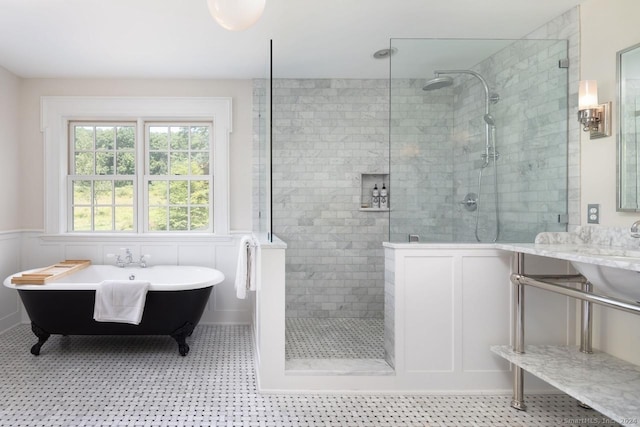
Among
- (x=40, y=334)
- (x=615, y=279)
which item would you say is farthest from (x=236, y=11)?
(x=40, y=334)

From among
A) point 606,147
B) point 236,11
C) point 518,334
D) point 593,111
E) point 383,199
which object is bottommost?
point 518,334

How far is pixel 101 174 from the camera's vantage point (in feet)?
14.6

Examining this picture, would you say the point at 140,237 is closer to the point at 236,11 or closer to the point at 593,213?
the point at 236,11

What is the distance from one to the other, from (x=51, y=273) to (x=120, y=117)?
1750 mm

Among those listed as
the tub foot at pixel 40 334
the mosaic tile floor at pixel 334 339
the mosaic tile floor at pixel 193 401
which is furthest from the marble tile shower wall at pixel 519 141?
the tub foot at pixel 40 334

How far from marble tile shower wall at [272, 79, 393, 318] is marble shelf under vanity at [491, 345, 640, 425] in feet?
6.38

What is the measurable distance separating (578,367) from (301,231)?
2.73 m

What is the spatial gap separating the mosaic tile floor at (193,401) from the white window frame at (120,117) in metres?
1.54

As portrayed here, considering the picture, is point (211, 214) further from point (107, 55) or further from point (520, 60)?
point (520, 60)

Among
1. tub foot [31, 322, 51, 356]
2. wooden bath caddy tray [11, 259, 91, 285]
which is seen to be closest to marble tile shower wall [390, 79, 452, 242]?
wooden bath caddy tray [11, 259, 91, 285]

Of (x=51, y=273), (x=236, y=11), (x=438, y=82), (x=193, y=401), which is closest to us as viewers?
(x=236, y=11)

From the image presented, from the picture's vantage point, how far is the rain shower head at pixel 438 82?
2.77 metres

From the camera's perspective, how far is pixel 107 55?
361cm

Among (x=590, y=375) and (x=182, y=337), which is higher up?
(x=590, y=375)
